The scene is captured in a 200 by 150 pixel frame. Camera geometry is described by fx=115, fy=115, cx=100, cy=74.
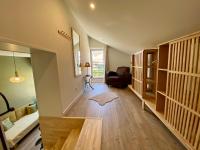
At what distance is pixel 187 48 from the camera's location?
1.54 m

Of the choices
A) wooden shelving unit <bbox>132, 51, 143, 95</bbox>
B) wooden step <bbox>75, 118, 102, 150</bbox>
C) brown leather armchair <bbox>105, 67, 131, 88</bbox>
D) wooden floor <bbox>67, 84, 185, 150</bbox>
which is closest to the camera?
wooden step <bbox>75, 118, 102, 150</bbox>

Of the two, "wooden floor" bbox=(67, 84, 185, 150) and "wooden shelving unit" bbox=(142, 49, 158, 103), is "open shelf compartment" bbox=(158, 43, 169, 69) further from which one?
"wooden floor" bbox=(67, 84, 185, 150)

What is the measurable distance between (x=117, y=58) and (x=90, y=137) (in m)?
5.39

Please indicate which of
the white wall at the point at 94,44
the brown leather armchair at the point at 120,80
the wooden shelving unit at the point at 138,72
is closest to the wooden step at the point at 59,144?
the wooden shelving unit at the point at 138,72

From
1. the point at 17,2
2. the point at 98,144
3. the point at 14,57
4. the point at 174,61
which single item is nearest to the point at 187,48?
the point at 174,61

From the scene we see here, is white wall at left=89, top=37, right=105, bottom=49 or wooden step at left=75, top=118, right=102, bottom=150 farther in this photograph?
white wall at left=89, top=37, right=105, bottom=49

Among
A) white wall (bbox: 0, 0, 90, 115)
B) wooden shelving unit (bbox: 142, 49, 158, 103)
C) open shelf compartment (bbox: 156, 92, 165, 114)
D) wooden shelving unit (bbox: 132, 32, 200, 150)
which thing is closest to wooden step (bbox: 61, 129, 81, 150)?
white wall (bbox: 0, 0, 90, 115)

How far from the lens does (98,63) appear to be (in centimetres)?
683

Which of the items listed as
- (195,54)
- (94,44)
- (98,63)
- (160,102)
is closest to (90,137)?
(160,102)

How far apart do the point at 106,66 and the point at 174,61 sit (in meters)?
4.75

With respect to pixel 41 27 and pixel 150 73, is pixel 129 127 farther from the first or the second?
pixel 41 27

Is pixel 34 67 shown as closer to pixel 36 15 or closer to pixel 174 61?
pixel 36 15

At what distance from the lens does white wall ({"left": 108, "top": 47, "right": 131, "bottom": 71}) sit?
6.60 meters

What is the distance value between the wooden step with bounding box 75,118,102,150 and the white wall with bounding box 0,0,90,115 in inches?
40.9
